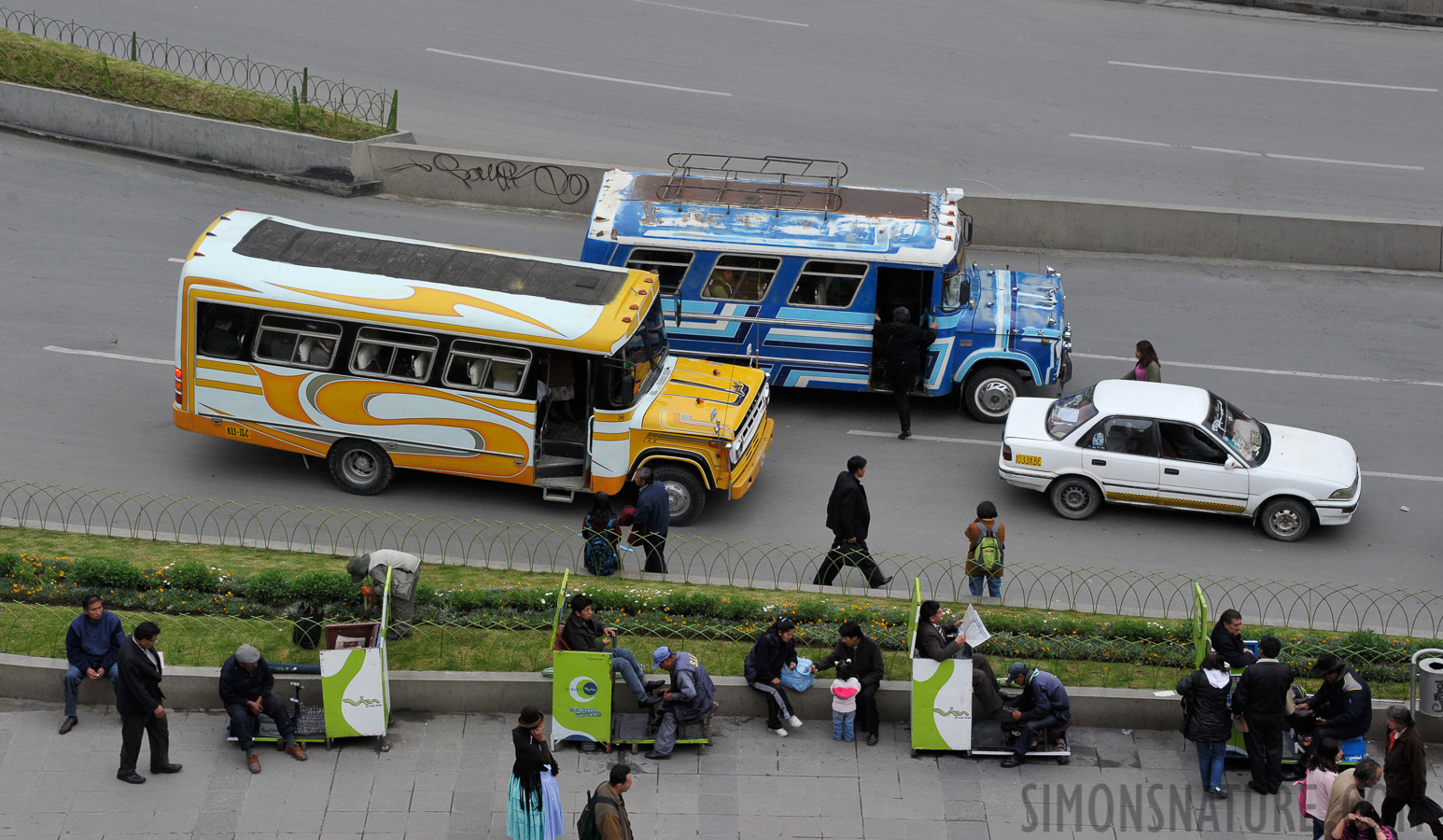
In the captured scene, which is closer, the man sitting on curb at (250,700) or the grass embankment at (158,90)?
the man sitting on curb at (250,700)

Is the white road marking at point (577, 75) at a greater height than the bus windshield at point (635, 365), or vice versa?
the white road marking at point (577, 75)

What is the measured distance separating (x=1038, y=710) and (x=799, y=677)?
7.05 feet

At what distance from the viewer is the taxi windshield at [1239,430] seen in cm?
1727

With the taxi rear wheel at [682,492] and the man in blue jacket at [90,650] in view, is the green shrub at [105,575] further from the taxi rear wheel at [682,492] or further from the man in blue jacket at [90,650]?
the taxi rear wheel at [682,492]

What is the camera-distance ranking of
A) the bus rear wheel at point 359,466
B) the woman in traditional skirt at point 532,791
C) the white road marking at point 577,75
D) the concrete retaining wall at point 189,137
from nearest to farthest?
the woman in traditional skirt at point 532,791 → the bus rear wheel at point 359,466 → the concrete retaining wall at point 189,137 → the white road marking at point 577,75

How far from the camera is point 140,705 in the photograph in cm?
1241

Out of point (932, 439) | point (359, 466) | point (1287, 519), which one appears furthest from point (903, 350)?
point (359, 466)

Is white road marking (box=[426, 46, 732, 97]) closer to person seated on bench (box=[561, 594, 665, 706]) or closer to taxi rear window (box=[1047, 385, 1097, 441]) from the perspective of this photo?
taxi rear window (box=[1047, 385, 1097, 441])

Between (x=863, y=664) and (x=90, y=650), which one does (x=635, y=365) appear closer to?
(x=863, y=664)

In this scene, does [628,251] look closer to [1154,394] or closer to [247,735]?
[1154,394]

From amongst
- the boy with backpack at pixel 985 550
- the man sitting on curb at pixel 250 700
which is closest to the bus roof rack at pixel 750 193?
the boy with backpack at pixel 985 550

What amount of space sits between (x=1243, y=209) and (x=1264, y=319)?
9.33 ft

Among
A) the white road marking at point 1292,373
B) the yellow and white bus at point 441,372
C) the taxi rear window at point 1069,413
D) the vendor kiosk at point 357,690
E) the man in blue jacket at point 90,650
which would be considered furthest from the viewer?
the white road marking at point 1292,373

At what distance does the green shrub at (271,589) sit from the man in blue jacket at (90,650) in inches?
56.0
